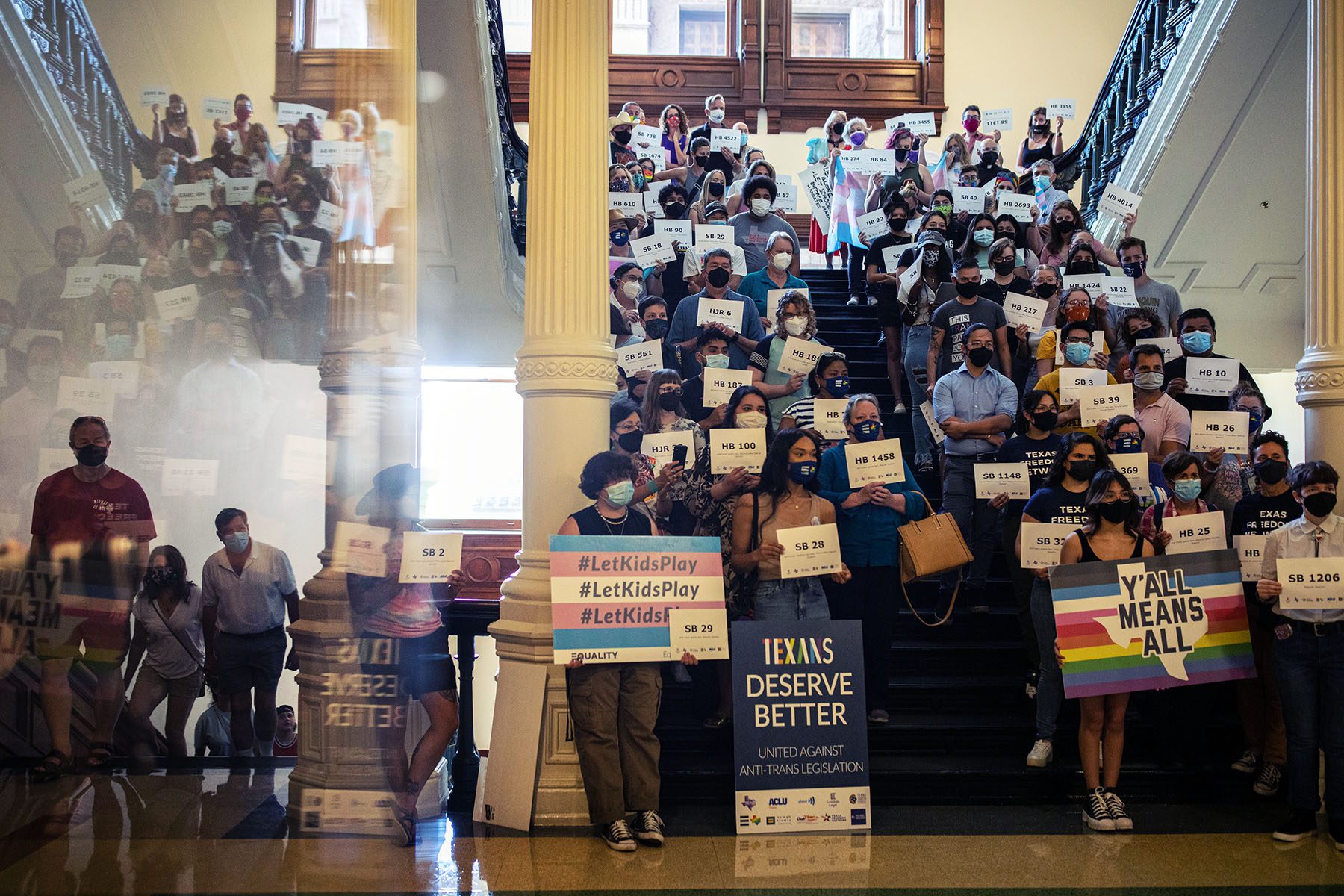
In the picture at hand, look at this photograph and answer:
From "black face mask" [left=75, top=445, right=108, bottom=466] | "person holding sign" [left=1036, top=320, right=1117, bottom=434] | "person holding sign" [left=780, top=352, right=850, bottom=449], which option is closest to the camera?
"black face mask" [left=75, top=445, right=108, bottom=466]

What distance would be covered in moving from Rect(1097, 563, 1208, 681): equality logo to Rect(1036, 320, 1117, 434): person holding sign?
1.25 meters

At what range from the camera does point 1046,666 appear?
5773mm

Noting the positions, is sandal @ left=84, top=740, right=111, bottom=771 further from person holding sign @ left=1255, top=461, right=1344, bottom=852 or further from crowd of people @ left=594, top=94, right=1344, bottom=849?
person holding sign @ left=1255, top=461, right=1344, bottom=852

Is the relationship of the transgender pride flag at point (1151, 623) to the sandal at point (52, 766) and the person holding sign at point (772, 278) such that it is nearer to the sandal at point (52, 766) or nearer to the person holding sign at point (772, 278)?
the person holding sign at point (772, 278)

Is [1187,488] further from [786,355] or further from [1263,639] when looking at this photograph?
[786,355]

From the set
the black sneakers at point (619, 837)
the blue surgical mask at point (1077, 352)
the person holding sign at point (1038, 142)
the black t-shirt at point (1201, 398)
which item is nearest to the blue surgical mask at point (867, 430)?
the blue surgical mask at point (1077, 352)

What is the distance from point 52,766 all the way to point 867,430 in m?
4.00

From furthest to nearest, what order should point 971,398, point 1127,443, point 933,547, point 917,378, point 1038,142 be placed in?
point 1038,142 < point 917,378 < point 971,398 < point 1127,443 < point 933,547

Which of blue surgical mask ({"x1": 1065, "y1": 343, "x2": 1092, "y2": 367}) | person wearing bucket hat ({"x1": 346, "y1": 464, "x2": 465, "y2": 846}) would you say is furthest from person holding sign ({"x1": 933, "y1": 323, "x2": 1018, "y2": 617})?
person wearing bucket hat ({"x1": 346, "y1": 464, "x2": 465, "y2": 846})

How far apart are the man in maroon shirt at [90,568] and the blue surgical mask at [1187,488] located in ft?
15.9

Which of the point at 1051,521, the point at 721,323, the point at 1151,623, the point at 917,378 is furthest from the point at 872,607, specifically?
the point at 917,378

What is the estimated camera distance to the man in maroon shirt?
15.2 ft

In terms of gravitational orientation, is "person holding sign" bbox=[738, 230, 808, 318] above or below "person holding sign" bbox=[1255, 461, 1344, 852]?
above

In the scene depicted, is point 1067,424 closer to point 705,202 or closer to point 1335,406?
A: point 1335,406
